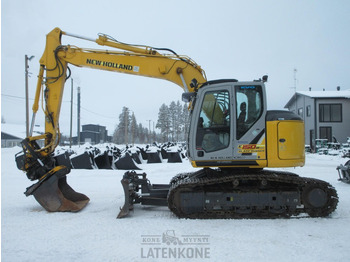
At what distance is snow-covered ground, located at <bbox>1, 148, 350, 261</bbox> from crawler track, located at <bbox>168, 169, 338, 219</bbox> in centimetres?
19

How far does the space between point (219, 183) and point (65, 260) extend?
2897 millimetres

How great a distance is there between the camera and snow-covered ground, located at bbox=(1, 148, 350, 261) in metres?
3.39

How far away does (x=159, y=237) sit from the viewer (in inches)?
156

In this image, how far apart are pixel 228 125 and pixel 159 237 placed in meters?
2.36

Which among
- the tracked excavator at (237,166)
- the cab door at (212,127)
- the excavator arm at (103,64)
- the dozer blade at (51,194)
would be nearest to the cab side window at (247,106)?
the tracked excavator at (237,166)

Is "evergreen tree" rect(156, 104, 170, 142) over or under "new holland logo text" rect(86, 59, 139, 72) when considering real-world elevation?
over

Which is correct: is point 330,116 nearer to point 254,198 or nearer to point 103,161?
point 103,161

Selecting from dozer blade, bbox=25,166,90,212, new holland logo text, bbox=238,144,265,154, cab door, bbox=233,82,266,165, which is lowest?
dozer blade, bbox=25,166,90,212

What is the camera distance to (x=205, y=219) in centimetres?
479

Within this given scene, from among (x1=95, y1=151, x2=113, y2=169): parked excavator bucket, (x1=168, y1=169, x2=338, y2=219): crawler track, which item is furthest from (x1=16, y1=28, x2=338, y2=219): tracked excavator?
(x1=95, y1=151, x2=113, y2=169): parked excavator bucket

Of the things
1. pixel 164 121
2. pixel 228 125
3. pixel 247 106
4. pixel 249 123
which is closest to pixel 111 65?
pixel 228 125

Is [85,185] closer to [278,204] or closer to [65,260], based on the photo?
[65,260]

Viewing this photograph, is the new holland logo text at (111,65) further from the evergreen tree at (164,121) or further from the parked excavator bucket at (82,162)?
the evergreen tree at (164,121)

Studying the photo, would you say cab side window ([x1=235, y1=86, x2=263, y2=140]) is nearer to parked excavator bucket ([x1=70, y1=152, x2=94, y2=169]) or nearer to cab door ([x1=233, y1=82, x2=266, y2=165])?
cab door ([x1=233, y1=82, x2=266, y2=165])
